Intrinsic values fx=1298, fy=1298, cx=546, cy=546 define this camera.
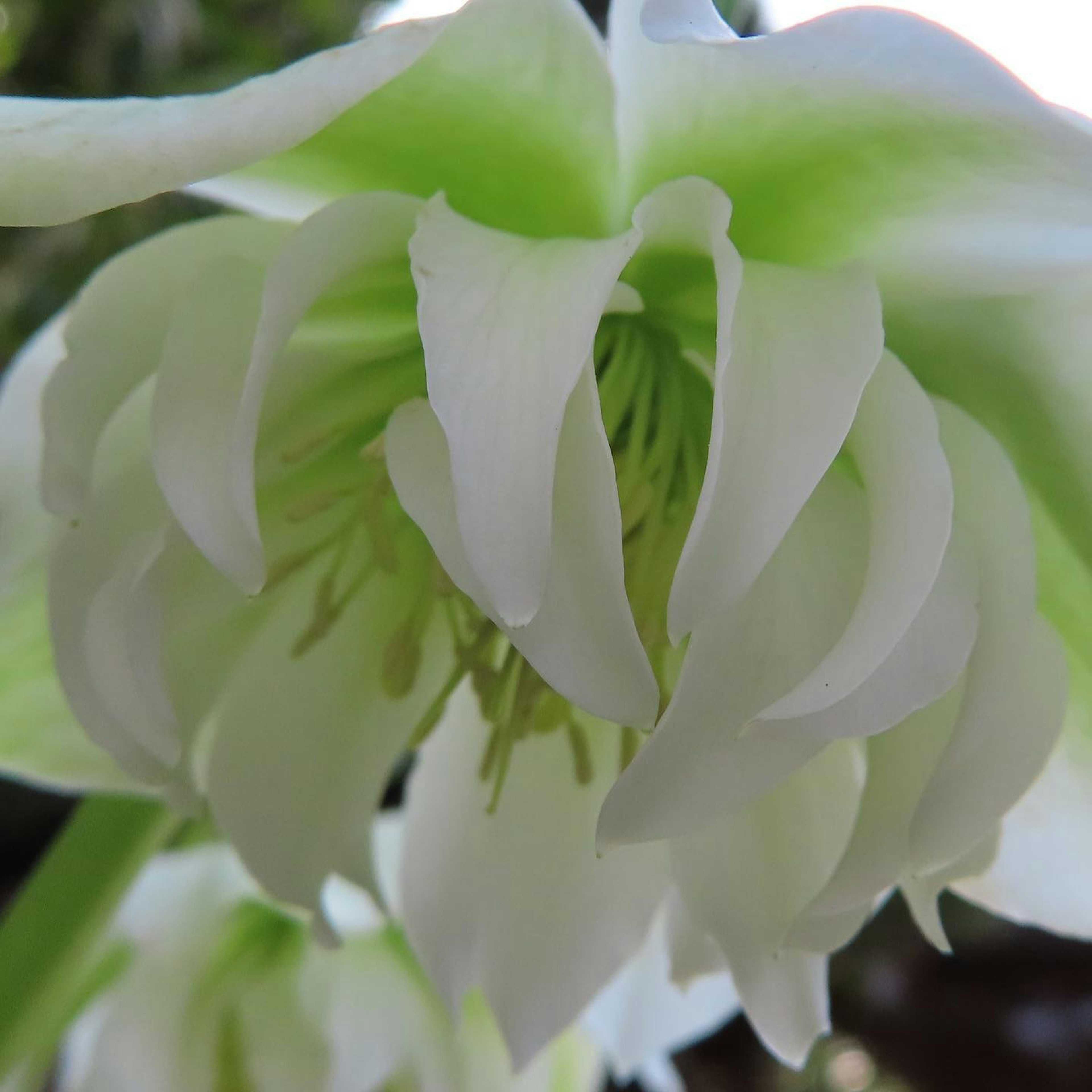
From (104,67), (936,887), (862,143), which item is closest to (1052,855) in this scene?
(936,887)

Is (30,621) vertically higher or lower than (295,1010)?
Answer: higher

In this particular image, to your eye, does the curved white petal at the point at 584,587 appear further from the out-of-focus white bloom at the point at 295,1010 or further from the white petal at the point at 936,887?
the out-of-focus white bloom at the point at 295,1010

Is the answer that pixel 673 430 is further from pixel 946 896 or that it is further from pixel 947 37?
pixel 946 896

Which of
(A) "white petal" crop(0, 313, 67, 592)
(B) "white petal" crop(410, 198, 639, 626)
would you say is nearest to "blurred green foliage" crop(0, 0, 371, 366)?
(A) "white petal" crop(0, 313, 67, 592)

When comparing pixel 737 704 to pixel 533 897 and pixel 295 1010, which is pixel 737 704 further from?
pixel 295 1010

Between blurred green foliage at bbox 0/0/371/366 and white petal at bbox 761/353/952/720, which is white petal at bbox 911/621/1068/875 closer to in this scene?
white petal at bbox 761/353/952/720

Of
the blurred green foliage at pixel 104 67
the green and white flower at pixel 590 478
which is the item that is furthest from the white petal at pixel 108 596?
the blurred green foliage at pixel 104 67

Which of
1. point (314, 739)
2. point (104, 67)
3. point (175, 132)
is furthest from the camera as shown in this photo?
point (104, 67)
